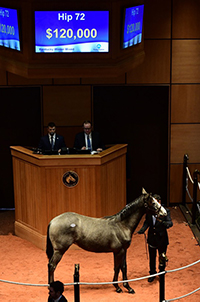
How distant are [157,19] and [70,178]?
3785mm

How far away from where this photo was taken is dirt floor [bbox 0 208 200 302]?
7633 mm

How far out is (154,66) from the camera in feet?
36.0

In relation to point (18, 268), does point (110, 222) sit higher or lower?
higher

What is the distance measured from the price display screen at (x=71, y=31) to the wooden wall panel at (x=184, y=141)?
2.87 m

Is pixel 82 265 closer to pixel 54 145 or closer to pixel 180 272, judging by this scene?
pixel 180 272

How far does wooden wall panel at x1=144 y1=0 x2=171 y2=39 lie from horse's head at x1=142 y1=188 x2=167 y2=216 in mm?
4478

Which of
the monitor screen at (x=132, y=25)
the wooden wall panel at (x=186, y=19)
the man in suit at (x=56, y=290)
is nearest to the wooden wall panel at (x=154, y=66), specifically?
the wooden wall panel at (x=186, y=19)

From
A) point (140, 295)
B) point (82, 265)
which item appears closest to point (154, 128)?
point (82, 265)

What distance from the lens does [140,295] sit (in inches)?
300

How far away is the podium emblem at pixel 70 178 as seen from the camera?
9.03 meters

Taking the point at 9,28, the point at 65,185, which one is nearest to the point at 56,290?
the point at 65,185

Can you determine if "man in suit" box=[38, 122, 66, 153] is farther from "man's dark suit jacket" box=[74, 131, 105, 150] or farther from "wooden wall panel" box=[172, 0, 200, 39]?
"wooden wall panel" box=[172, 0, 200, 39]

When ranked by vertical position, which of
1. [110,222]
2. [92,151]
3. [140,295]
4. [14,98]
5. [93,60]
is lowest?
[140,295]

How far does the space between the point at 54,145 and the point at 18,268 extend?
94.4 inches
